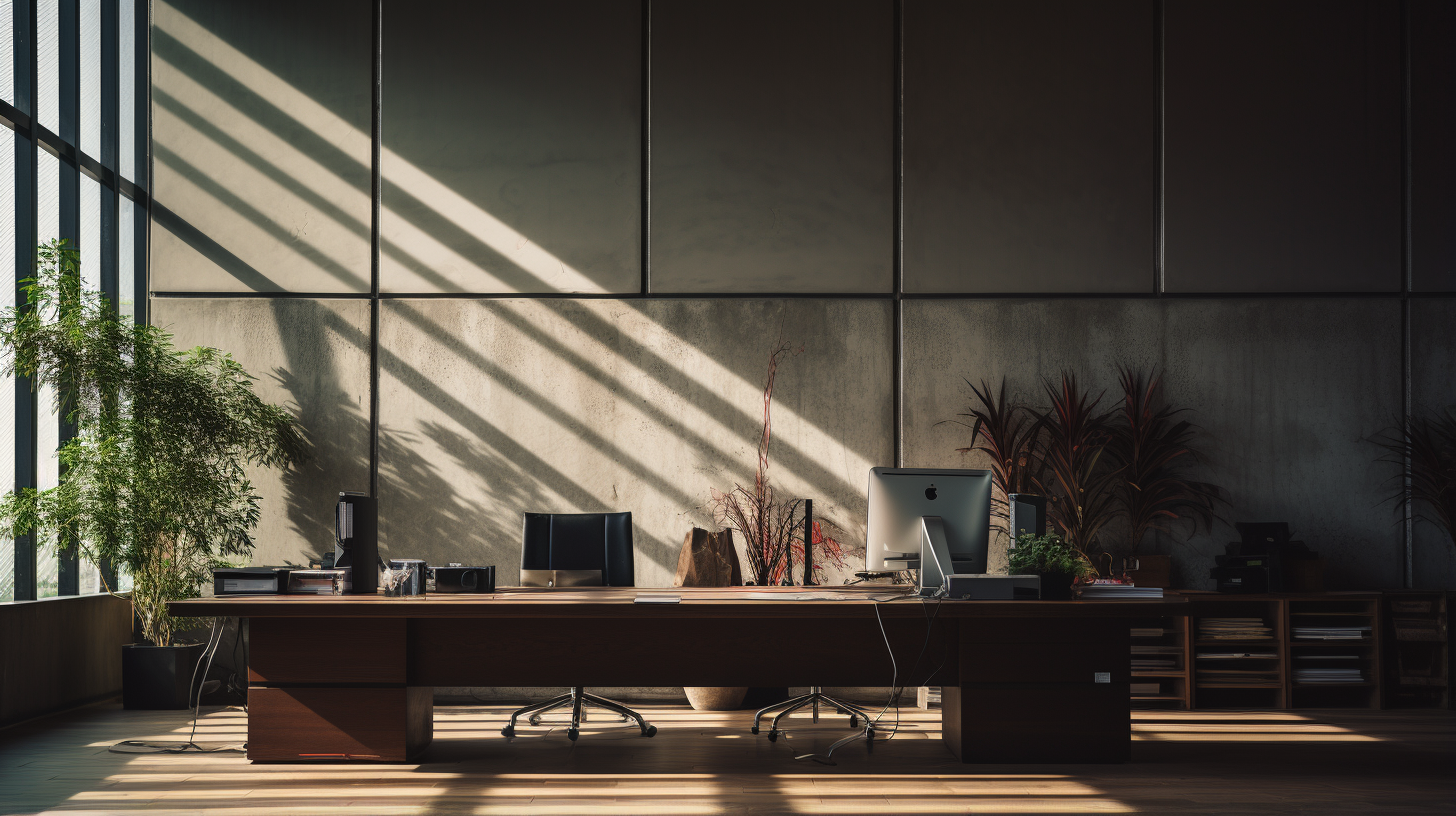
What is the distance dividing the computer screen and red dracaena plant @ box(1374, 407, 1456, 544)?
3485 mm

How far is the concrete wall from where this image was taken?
20.1 feet

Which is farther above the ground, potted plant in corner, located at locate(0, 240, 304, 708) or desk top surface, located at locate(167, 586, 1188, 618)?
potted plant in corner, located at locate(0, 240, 304, 708)

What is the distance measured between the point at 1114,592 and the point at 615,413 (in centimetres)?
310

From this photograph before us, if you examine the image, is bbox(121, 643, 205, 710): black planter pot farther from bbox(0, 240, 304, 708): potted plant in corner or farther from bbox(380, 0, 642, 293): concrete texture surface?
bbox(380, 0, 642, 293): concrete texture surface

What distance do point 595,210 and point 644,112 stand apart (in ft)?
2.20

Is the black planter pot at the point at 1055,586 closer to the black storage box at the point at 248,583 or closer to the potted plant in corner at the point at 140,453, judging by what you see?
the black storage box at the point at 248,583

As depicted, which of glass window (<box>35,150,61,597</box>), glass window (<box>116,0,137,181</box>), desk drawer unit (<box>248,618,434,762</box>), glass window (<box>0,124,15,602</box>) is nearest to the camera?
desk drawer unit (<box>248,618,434,762</box>)

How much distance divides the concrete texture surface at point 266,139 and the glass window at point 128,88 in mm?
121

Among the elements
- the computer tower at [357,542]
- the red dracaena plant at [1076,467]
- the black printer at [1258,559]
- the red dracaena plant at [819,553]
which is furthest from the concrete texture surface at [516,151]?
the black printer at [1258,559]

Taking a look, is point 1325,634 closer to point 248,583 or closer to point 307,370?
point 248,583

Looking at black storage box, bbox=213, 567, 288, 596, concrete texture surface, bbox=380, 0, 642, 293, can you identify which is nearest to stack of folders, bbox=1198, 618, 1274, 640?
concrete texture surface, bbox=380, 0, 642, 293

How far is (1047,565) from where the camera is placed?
4.01m

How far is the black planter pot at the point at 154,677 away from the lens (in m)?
5.56

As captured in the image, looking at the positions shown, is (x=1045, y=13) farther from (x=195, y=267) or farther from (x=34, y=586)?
(x=34, y=586)
